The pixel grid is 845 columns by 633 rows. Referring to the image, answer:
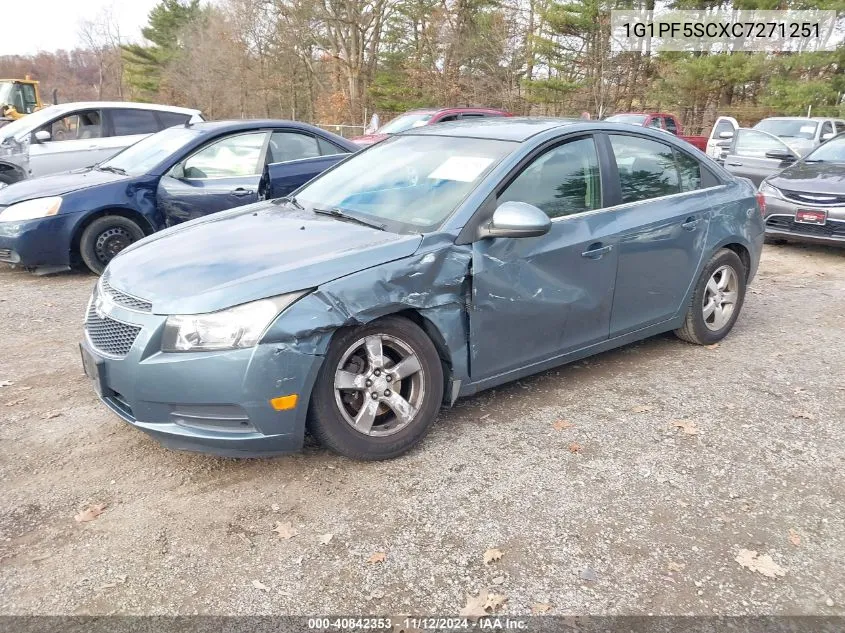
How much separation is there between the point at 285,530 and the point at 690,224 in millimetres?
3280

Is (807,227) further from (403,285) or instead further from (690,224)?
(403,285)

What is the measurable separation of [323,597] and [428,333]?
1.37 metres

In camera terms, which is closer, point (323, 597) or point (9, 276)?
point (323, 597)

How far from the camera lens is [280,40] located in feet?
111

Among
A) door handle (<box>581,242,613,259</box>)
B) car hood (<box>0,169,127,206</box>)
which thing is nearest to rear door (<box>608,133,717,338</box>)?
door handle (<box>581,242,613,259</box>)

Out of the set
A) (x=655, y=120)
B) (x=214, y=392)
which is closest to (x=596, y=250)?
(x=214, y=392)

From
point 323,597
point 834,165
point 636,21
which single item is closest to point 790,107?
point 636,21

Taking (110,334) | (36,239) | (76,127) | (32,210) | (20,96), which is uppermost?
(20,96)

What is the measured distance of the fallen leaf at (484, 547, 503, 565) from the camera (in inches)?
102

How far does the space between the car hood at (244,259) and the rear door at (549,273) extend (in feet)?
1.72

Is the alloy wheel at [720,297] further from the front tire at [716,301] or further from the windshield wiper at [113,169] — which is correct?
the windshield wiper at [113,169]

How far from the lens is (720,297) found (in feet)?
16.2

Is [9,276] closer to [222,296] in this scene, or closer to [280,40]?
[222,296]

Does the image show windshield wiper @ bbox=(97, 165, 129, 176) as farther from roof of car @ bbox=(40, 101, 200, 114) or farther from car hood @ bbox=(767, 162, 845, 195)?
car hood @ bbox=(767, 162, 845, 195)
